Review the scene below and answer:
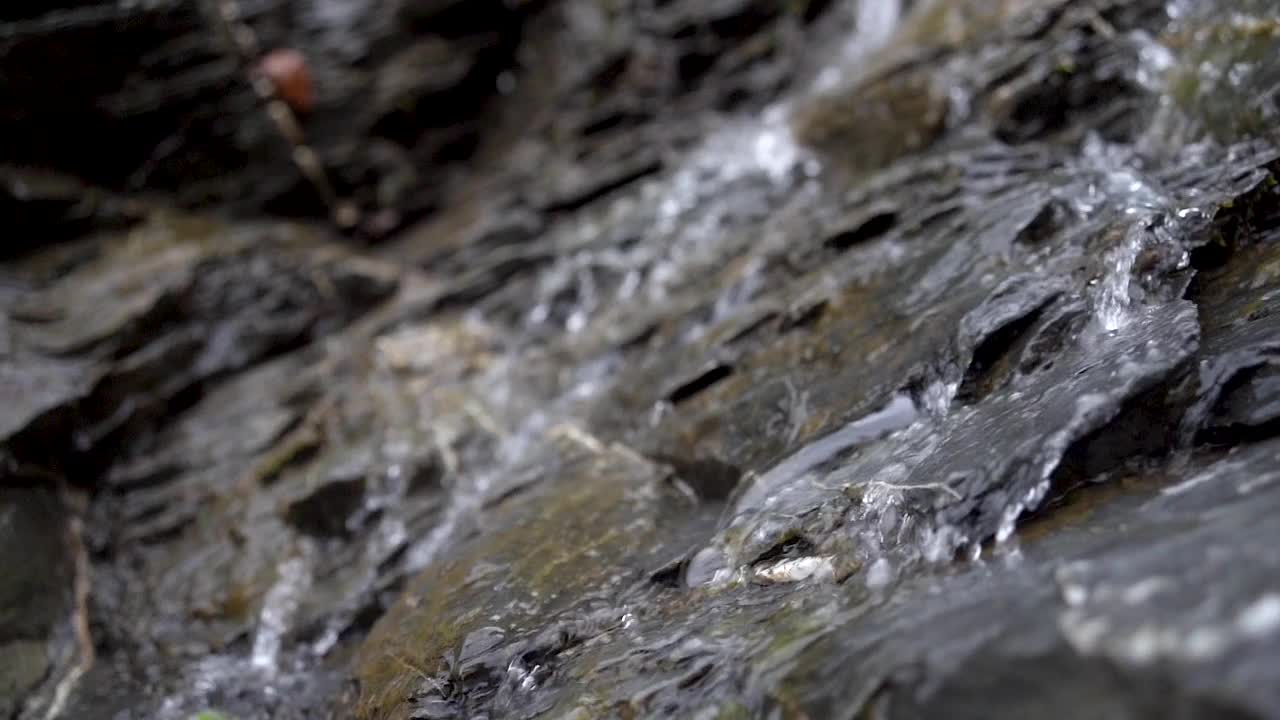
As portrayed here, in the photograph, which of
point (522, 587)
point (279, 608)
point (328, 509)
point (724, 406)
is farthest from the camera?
Result: point (328, 509)

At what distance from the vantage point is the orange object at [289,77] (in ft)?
41.3

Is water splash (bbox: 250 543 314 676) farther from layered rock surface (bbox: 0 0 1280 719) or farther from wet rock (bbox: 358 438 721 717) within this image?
wet rock (bbox: 358 438 721 717)

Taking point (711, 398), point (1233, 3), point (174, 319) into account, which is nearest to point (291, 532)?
point (711, 398)

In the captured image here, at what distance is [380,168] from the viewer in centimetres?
1355

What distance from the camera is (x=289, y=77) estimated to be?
1258 cm

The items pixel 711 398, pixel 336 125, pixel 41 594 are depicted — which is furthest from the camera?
pixel 336 125

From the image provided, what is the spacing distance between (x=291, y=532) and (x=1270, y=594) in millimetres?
6288

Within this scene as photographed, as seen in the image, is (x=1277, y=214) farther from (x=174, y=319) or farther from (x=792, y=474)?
(x=174, y=319)

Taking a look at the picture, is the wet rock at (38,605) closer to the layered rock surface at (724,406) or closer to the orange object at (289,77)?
the layered rock surface at (724,406)

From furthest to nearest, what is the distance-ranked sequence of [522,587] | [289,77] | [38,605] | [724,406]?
[289,77] → [38,605] → [724,406] → [522,587]

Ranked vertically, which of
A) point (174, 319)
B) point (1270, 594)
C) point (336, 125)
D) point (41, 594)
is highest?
point (336, 125)

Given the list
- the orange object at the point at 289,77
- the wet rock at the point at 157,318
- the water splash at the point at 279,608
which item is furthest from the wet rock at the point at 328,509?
the orange object at the point at 289,77

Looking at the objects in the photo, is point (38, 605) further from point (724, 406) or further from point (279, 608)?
point (724, 406)

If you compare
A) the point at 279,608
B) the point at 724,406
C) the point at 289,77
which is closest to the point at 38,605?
the point at 279,608
